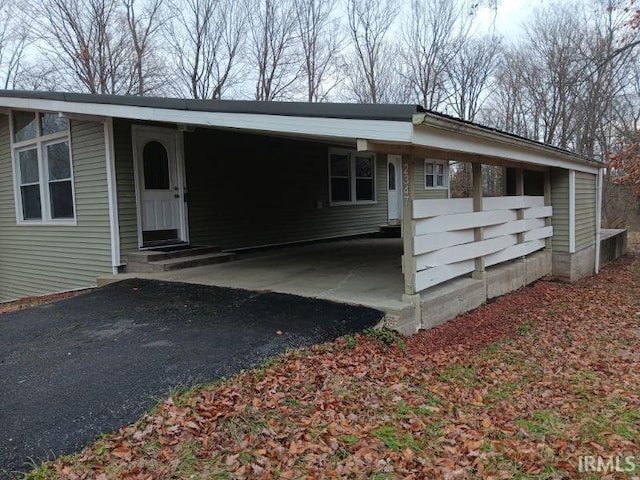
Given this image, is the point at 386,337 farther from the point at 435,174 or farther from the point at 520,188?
the point at 435,174

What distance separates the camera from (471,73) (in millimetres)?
24375

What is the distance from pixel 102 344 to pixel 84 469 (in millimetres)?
1981

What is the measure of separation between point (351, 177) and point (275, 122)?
7755 mm

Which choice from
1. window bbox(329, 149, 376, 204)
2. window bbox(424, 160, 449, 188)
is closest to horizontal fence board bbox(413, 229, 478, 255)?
window bbox(329, 149, 376, 204)

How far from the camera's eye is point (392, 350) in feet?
15.1

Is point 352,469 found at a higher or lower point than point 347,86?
lower

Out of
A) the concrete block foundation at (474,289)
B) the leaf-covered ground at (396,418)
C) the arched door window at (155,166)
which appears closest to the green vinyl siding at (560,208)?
the concrete block foundation at (474,289)

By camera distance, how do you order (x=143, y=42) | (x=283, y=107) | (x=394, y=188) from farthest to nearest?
(x=143, y=42) < (x=394, y=188) < (x=283, y=107)

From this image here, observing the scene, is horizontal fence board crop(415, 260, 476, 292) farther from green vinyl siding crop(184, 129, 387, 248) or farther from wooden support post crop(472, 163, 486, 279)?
green vinyl siding crop(184, 129, 387, 248)

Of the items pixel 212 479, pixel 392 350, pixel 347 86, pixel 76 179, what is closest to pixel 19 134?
pixel 76 179

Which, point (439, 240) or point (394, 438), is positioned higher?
point (439, 240)

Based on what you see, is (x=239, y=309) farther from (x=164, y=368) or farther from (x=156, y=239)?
(x=156, y=239)

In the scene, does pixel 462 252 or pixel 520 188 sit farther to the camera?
pixel 520 188

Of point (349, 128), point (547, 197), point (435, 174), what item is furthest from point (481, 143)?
point (435, 174)
